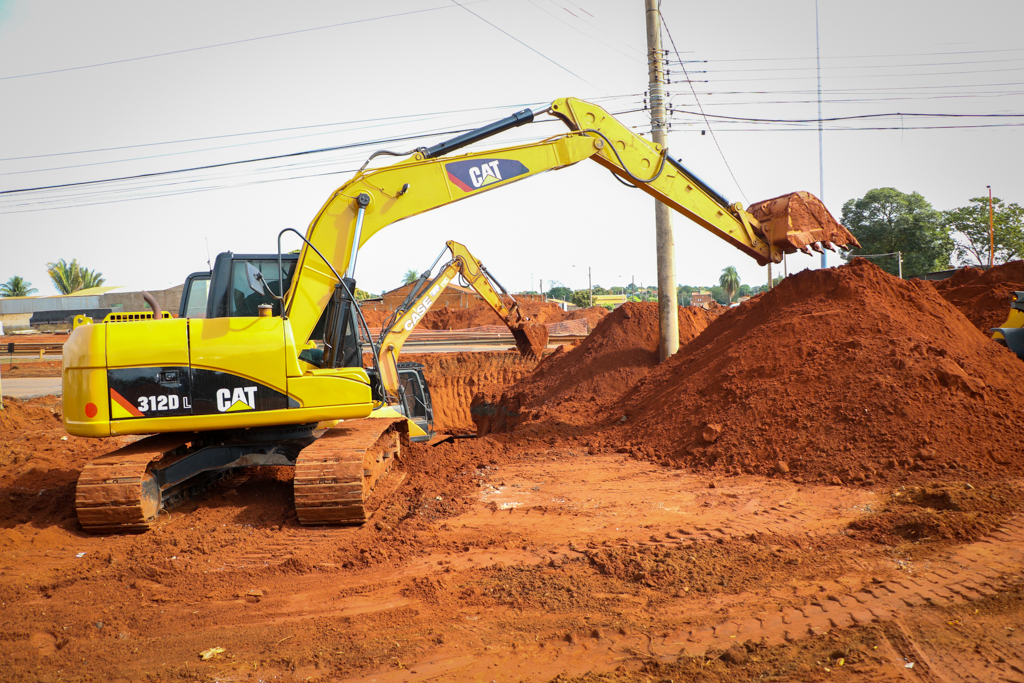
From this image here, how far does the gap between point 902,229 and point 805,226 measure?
1318 inches

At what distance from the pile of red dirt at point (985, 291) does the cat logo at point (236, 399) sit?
11.7 meters

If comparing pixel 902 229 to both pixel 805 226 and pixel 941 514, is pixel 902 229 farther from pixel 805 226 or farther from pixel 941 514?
pixel 941 514

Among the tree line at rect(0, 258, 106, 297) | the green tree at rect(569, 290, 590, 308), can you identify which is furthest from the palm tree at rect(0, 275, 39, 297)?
the green tree at rect(569, 290, 590, 308)

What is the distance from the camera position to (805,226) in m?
8.53

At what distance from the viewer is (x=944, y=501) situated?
5.52 m

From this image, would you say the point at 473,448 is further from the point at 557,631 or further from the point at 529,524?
the point at 557,631

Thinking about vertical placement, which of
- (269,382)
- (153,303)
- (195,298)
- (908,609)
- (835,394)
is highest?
(195,298)

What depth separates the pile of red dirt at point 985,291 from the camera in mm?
11438

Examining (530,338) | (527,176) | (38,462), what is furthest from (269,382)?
(530,338)

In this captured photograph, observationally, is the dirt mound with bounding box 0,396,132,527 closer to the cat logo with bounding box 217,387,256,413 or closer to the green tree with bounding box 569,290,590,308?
the cat logo with bounding box 217,387,256,413

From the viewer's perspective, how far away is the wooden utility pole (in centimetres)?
1207

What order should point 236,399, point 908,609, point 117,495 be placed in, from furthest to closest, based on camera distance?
point 236,399, point 117,495, point 908,609

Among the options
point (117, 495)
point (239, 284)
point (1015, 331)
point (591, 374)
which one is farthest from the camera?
point (591, 374)

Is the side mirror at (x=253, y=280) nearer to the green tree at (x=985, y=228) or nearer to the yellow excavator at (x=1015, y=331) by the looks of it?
the yellow excavator at (x=1015, y=331)
